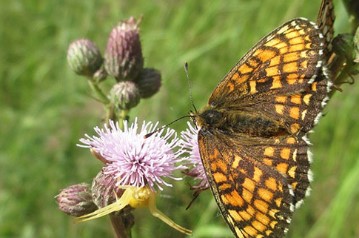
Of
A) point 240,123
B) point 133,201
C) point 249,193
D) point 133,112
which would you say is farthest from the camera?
point 133,112

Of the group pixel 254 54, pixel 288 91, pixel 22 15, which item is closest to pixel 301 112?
pixel 288 91

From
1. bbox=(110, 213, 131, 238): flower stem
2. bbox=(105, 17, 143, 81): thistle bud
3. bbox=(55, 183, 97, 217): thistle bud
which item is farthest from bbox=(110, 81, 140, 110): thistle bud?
bbox=(110, 213, 131, 238): flower stem

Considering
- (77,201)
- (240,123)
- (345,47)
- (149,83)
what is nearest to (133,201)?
(77,201)

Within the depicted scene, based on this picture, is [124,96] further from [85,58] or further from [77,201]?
[77,201]

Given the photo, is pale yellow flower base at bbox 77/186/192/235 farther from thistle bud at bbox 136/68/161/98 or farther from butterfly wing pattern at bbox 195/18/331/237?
thistle bud at bbox 136/68/161/98

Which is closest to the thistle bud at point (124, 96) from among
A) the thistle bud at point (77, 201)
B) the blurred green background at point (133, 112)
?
the thistle bud at point (77, 201)

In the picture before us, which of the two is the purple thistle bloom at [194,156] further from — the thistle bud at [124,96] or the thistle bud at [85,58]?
the thistle bud at [85,58]

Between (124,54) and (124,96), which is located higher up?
(124,54)
